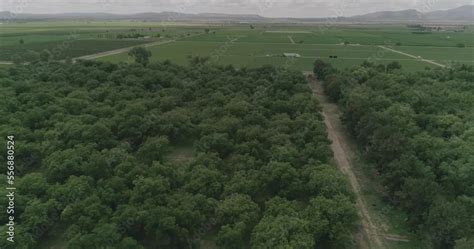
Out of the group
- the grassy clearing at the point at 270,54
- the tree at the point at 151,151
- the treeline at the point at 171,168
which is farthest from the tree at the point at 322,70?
the tree at the point at 151,151

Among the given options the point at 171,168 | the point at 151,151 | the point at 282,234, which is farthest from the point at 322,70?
the point at 282,234

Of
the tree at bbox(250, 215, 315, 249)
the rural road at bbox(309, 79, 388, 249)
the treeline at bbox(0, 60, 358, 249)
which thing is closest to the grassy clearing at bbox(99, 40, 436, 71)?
the rural road at bbox(309, 79, 388, 249)

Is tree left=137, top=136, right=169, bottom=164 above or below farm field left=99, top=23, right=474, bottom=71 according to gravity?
below

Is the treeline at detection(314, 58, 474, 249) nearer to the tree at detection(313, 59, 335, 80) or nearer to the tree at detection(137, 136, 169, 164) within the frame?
the tree at detection(313, 59, 335, 80)

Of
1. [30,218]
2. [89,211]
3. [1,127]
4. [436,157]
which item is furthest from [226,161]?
[1,127]

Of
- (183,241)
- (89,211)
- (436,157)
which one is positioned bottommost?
(183,241)

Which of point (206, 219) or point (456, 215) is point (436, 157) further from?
point (206, 219)

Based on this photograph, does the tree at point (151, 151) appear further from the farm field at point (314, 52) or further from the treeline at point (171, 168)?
the farm field at point (314, 52)
